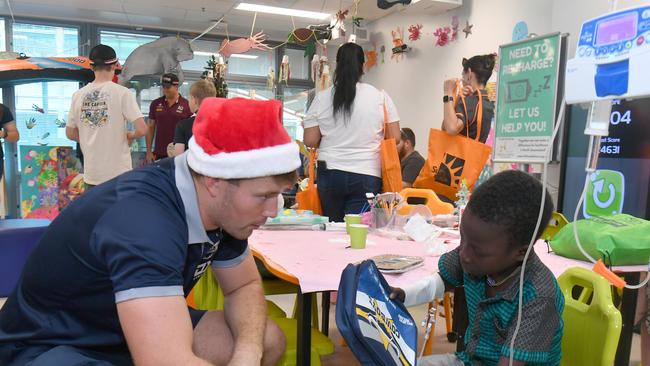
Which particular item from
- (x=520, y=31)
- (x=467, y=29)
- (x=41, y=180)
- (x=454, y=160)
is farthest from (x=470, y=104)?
(x=41, y=180)

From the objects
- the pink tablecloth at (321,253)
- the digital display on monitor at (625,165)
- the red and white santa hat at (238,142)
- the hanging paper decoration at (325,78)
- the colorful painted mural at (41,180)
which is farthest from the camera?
the colorful painted mural at (41,180)

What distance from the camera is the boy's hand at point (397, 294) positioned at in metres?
1.21

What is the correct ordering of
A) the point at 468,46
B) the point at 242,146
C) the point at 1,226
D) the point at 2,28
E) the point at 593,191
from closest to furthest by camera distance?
the point at 242,146 → the point at 1,226 → the point at 593,191 → the point at 468,46 → the point at 2,28

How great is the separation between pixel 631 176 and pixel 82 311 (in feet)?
10.5

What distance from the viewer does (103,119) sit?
10.9 ft

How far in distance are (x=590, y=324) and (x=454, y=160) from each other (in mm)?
1616

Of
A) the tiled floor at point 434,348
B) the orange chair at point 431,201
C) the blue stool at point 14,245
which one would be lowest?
the tiled floor at point 434,348

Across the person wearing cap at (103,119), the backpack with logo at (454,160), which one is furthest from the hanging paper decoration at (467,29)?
the person wearing cap at (103,119)

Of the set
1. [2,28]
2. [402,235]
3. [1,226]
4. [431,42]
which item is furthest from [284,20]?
[402,235]

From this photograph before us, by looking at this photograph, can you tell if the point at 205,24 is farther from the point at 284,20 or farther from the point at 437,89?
the point at 437,89

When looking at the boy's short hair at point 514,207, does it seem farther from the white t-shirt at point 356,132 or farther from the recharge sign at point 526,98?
the white t-shirt at point 356,132

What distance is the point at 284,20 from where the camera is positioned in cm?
723

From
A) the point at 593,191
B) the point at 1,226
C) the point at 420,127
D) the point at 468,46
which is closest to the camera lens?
the point at 1,226

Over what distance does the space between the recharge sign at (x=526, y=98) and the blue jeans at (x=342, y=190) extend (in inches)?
41.2
